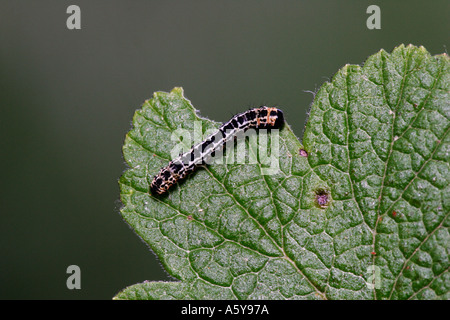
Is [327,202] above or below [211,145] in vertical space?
below

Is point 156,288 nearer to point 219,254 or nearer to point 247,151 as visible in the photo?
point 219,254

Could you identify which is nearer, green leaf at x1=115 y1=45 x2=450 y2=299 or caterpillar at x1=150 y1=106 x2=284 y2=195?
green leaf at x1=115 y1=45 x2=450 y2=299

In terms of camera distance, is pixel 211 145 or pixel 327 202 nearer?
pixel 327 202

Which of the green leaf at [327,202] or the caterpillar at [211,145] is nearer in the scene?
the green leaf at [327,202]
